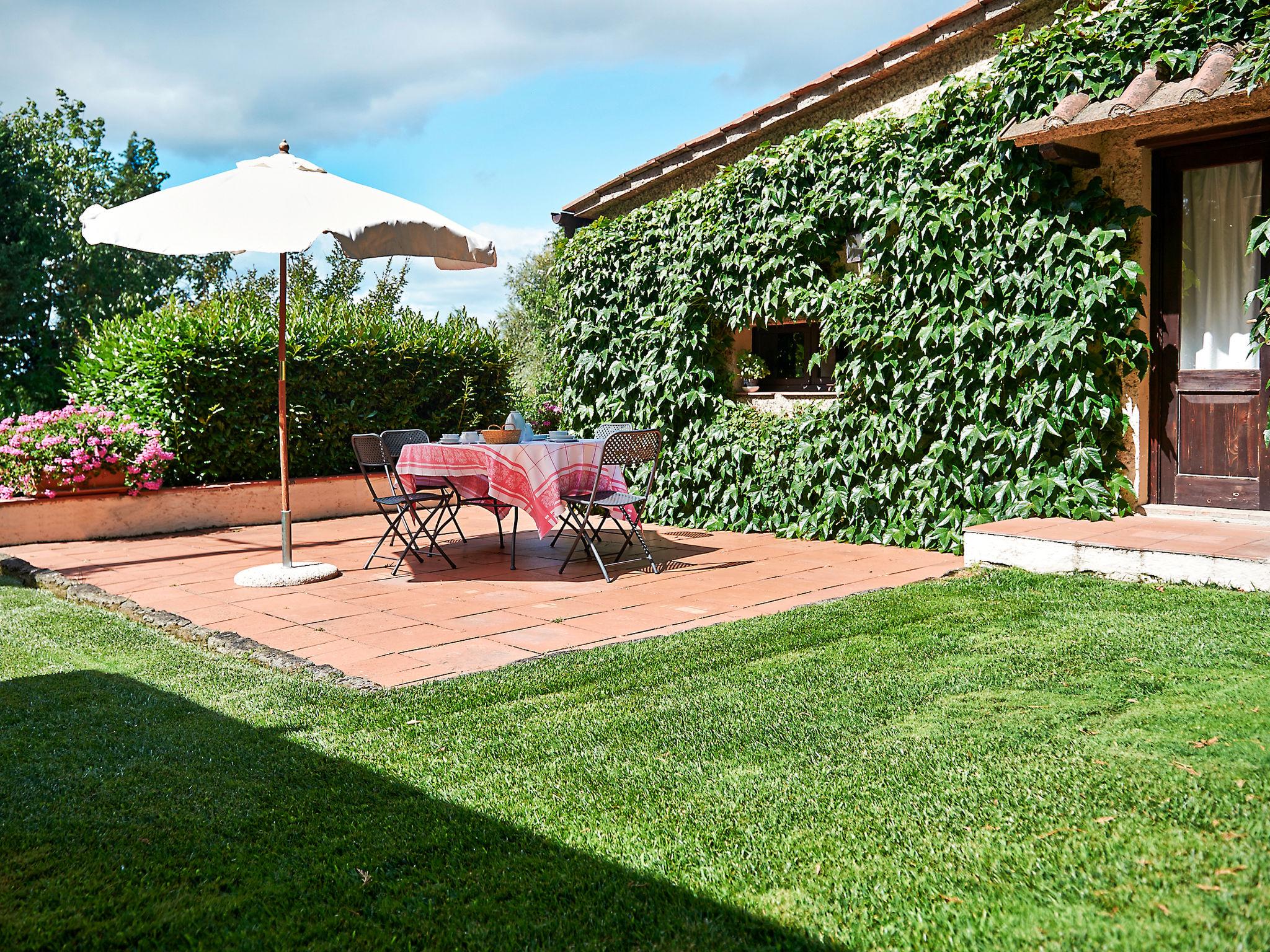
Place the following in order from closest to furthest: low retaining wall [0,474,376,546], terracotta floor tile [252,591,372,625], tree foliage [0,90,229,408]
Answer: terracotta floor tile [252,591,372,625] < low retaining wall [0,474,376,546] < tree foliage [0,90,229,408]

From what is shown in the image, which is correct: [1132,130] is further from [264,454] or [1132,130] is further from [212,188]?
[264,454]

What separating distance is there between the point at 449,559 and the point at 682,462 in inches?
108

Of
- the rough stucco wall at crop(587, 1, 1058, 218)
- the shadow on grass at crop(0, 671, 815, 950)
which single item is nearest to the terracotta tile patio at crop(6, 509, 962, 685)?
the shadow on grass at crop(0, 671, 815, 950)

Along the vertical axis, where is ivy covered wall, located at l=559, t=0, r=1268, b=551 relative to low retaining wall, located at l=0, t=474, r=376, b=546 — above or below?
above

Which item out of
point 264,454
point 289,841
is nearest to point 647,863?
point 289,841

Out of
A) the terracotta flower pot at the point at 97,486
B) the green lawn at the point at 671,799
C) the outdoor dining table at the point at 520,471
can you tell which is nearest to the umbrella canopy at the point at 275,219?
the outdoor dining table at the point at 520,471

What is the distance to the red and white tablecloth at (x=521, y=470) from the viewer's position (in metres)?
6.27

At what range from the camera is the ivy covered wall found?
629 cm

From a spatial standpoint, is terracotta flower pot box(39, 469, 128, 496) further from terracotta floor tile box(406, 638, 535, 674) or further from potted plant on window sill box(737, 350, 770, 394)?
potted plant on window sill box(737, 350, 770, 394)

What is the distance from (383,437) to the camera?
7391 mm

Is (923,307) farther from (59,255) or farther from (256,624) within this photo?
(59,255)

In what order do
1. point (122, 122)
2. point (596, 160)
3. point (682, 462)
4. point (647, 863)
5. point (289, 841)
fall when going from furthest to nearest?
point (122, 122)
point (596, 160)
point (682, 462)
point (289, 841)
point (647, 863)

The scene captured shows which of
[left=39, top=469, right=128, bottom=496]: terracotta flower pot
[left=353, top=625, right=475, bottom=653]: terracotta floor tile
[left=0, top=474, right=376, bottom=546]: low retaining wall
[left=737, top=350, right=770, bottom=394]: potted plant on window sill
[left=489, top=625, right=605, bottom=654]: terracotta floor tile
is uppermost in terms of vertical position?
[left=737, top=350, right=770, bottom=394]: potted plant on window sill

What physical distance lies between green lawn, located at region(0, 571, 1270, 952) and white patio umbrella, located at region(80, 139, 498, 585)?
2.45m
